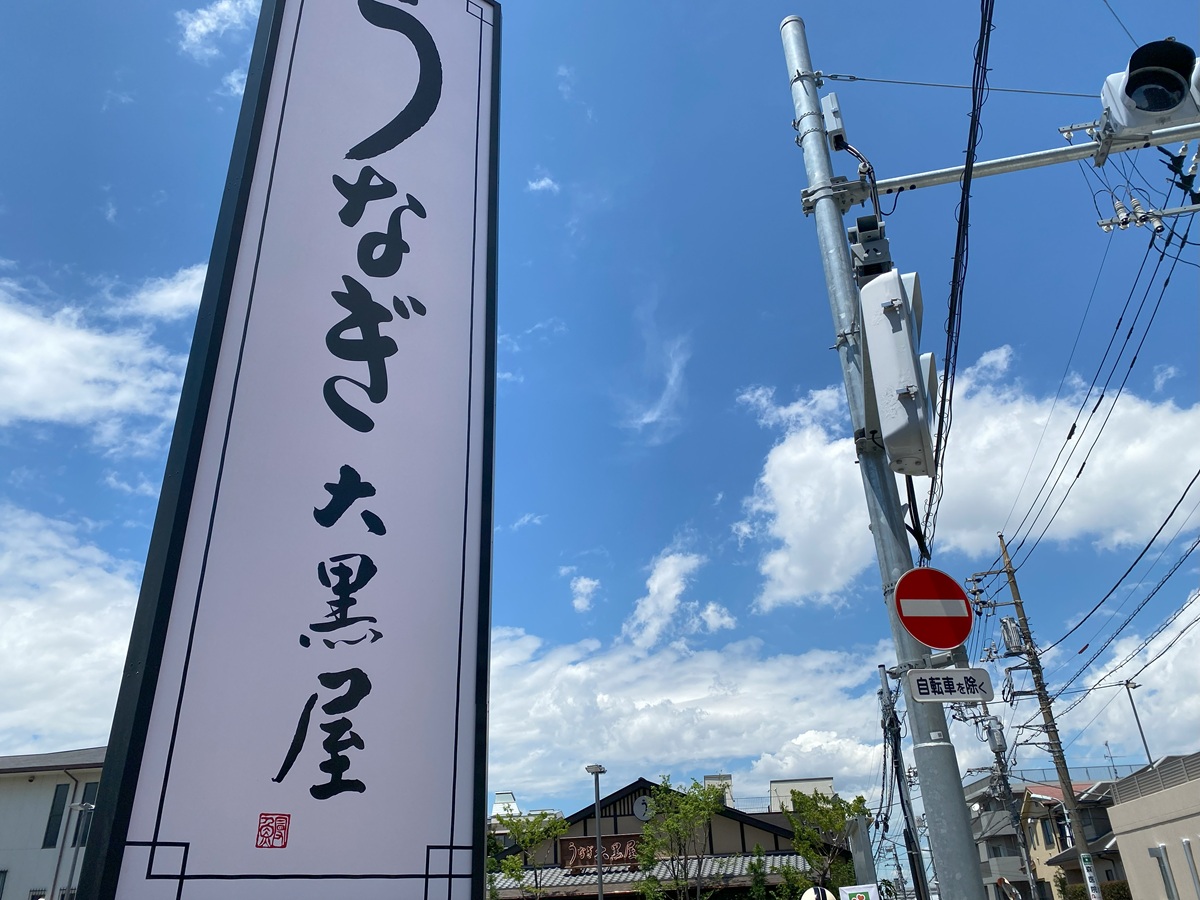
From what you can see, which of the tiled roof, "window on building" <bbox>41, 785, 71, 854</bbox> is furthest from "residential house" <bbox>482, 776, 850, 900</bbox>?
"window on building" <bbox>41, 785, 71, 854</bbox>

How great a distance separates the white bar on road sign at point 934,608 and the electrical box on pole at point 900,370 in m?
0.72

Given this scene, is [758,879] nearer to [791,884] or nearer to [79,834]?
[791,884]

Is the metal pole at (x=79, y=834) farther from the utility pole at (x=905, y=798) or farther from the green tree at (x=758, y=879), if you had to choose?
the utility pole at (x=905, y=798)

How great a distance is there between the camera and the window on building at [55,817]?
35594mm

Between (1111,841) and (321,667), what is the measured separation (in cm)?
4570

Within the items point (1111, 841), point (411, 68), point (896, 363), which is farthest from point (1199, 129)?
point (1111, 841)

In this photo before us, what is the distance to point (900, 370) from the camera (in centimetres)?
449

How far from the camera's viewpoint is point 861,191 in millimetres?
6324

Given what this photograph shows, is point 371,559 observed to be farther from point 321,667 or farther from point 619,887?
point 619,887

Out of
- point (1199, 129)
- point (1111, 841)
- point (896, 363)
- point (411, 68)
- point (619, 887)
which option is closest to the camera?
point (896, 363)

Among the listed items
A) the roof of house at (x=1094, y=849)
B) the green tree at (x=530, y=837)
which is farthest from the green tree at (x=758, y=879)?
the roof of house at (x=1094, y=849)

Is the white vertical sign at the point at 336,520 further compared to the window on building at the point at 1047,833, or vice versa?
the window on building at the point at 1047,833

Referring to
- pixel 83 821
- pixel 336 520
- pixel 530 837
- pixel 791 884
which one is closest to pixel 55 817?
pixel 83 821

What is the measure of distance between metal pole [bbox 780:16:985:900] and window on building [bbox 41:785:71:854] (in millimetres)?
42627
